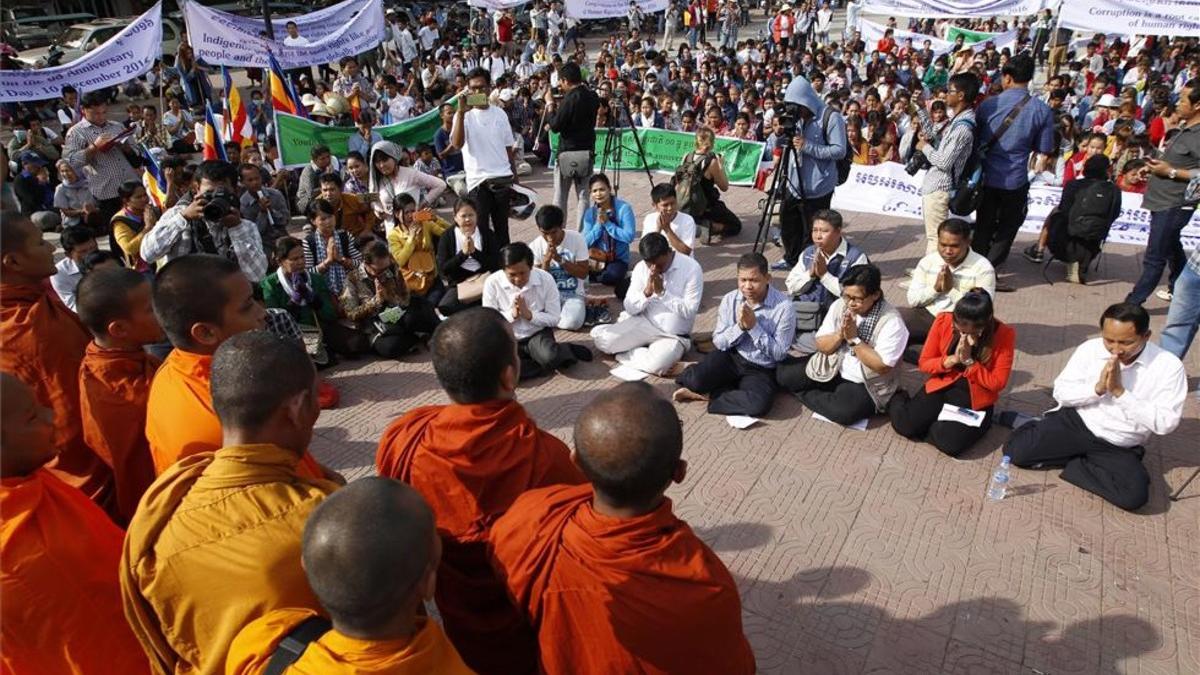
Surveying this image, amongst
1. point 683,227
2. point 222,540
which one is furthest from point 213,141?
point 222,540

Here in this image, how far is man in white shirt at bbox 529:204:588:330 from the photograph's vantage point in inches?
227

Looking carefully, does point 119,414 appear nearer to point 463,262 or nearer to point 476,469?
point 476,469

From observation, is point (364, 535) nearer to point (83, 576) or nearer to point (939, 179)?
point (83, 576)

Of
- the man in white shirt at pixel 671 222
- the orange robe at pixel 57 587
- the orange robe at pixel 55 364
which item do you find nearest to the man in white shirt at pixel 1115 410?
the man in white shirt at pixel 671 222

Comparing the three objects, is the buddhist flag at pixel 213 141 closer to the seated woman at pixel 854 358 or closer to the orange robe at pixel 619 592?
the seated woman at pixel 854 358

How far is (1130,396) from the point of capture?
387 centimetres

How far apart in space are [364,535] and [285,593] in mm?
395

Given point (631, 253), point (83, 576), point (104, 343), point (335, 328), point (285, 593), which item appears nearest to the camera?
point (285, 593)

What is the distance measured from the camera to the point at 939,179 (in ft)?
20.7

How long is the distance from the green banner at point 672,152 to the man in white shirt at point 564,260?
3.84m

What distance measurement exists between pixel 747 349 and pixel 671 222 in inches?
80.1

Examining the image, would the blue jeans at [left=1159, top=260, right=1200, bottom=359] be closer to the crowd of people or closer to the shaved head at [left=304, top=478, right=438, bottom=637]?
the crowd of people

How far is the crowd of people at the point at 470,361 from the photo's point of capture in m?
1.73

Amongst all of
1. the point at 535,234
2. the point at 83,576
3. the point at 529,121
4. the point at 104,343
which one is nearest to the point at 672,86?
the point at 529,121
